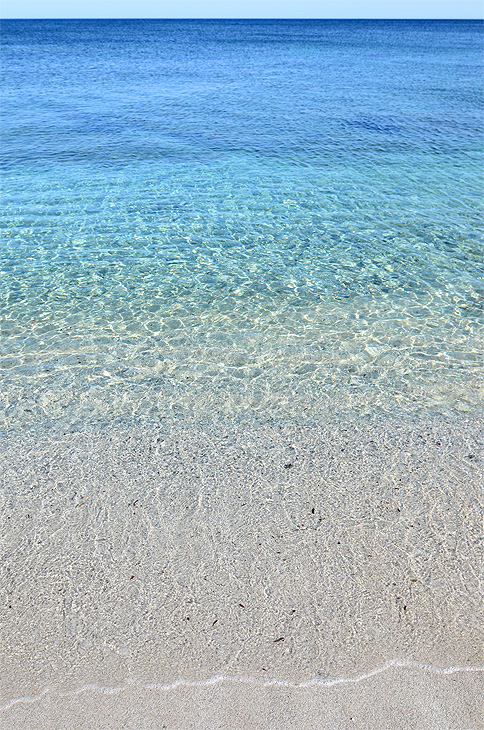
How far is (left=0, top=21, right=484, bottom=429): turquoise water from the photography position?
6957mm

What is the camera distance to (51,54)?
161ft

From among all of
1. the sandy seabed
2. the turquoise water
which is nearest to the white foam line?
the sandy seabed

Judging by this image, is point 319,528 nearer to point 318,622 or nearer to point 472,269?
point 318,622

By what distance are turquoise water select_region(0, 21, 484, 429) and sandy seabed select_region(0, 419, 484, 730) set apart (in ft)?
2.30

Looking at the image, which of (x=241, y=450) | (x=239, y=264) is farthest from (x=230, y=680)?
(x=239, y=264)

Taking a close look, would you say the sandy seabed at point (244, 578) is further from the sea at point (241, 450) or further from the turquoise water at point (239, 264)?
the turquoise water at point (239, 264)

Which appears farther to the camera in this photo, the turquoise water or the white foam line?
the turquoise water

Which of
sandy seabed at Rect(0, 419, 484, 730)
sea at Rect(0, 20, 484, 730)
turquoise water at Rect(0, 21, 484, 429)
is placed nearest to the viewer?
sandy seabed at Rect(0, 419, 484, 730)

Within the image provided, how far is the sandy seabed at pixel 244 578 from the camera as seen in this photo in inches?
142

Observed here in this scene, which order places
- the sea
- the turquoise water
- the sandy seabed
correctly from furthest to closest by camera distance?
the turquoise water, the sea, the sandy seabed

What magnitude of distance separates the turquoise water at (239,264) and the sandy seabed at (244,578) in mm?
702

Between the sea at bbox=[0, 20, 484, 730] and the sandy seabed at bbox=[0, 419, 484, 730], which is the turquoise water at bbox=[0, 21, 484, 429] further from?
the sandy seabed at bbox=[0, 419, 484, 730]

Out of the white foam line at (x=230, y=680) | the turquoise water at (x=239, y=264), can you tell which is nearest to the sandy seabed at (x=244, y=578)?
the white foam line at (x=230, y=680)

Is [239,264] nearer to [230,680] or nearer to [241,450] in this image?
[241,450]
